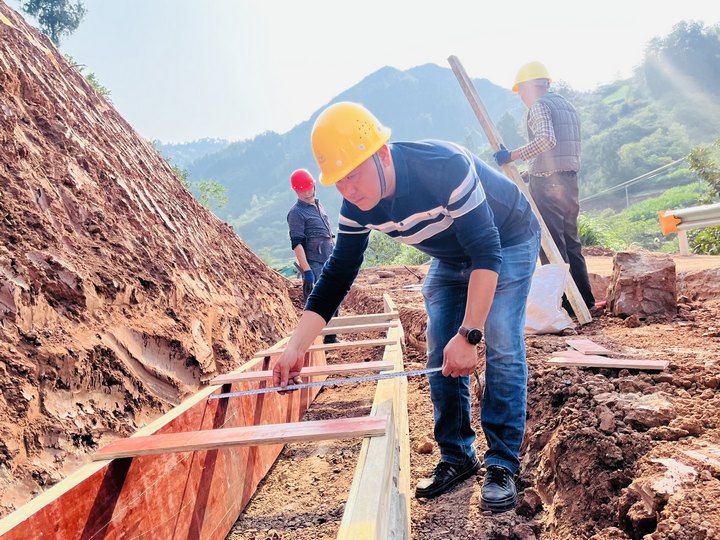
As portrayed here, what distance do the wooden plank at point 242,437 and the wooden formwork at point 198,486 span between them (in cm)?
1

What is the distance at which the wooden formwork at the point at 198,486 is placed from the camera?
1531 mm

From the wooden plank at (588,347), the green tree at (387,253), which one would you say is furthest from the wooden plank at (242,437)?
the green tree at (387,253)

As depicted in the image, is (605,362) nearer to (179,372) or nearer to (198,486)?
(198,486)

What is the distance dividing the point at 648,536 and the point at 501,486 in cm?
76

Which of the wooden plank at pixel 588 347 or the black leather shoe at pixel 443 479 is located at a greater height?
the wooden plank at pixel 588 347

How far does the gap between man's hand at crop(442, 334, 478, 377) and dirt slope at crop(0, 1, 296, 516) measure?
162 centimetres

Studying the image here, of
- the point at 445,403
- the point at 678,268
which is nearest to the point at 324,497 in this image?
the point at 445,403

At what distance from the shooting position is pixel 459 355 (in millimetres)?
1933

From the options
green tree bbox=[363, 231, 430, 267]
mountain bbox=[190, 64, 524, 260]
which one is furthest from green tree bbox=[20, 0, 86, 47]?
mountain bbox=[190, 64, 524, 260]

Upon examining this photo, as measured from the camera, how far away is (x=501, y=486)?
223 cm

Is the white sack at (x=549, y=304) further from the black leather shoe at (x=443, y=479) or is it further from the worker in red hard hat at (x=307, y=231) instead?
the worker in red hard hat at (x=307, y=231)

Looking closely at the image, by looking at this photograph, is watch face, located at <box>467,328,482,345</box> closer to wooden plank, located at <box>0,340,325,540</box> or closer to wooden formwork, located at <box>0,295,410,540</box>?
wooden formwork, located at <box>0,295,410,540</box>

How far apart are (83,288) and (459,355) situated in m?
2.10

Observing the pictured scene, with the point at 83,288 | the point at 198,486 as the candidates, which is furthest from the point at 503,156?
the point at 198,486
